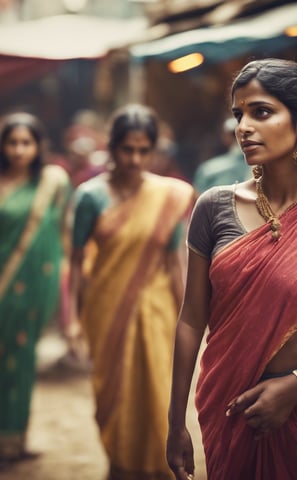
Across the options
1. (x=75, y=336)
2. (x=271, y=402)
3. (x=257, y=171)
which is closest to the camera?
(x=271, y=402)

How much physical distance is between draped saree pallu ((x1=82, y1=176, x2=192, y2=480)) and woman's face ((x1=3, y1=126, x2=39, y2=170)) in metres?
1.18

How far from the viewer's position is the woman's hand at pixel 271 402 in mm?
2385

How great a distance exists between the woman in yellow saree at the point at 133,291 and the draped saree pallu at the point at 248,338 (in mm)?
1923

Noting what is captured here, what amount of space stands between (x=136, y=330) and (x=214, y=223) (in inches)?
81.1

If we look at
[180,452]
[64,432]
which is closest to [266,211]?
[180,452]

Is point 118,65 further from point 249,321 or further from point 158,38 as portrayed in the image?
point 249,321

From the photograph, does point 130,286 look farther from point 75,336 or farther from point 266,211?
point 266,211

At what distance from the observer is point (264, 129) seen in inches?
95.1

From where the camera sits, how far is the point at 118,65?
520 inches

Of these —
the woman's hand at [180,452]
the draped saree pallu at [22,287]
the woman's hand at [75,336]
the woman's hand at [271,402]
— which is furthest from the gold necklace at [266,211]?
the draped saree pallu at [22,287]

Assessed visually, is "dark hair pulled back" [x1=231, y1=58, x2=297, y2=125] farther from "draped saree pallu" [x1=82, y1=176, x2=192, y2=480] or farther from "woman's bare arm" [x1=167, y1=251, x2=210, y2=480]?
"draped saree pallu" [x1=82, y1=176, x2=192, y2=480]

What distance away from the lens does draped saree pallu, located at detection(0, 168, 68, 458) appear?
5.44m

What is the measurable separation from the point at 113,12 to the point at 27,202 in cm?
858

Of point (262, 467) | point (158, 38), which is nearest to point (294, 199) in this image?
point (262, 467)
